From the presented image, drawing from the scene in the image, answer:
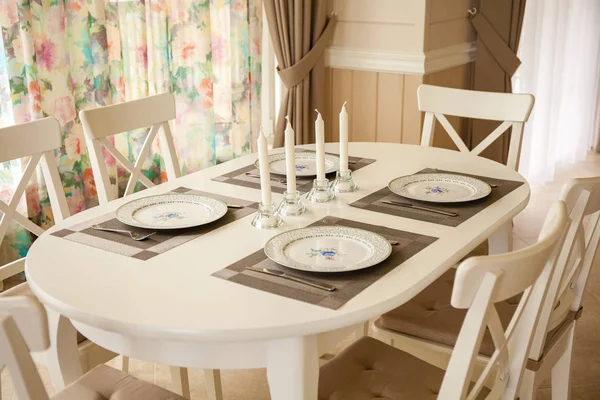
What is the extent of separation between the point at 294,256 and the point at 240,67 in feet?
7.31

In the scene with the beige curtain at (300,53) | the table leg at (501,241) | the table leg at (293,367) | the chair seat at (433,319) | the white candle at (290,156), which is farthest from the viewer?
the beige curtain at (300,53)

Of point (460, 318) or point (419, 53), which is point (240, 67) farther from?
point (460, 318)

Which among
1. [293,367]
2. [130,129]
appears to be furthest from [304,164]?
[293,367]

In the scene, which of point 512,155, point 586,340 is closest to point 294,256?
point 512,155

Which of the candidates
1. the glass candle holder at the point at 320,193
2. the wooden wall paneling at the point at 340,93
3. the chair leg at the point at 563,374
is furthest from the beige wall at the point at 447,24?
the chair leg at the point at 563,374

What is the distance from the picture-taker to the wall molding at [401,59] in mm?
3438

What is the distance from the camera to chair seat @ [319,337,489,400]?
1.70 m

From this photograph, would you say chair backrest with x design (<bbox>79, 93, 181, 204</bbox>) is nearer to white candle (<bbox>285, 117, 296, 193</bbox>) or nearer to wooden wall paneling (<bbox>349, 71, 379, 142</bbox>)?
white candle (<bbox>285, 117, 296, 193</bbox>)

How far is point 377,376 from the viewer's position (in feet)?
5.76

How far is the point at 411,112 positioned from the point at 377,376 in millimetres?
1967

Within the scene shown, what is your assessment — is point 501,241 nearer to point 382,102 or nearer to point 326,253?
point 326,253

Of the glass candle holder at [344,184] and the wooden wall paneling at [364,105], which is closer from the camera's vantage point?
the glass candle holder at [344,184]

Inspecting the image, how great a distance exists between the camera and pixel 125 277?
157 cm

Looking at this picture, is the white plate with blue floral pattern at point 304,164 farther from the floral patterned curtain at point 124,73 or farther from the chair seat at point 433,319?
the floral patterned curtain at point 124,73
